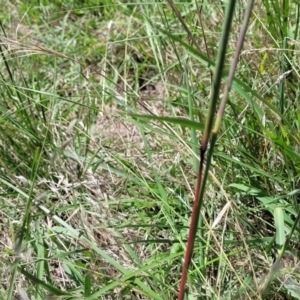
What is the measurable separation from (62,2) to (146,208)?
4.04 feet

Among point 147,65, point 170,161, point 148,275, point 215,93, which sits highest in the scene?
point 215,93

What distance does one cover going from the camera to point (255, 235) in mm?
1245

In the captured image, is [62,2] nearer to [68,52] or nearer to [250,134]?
[68,52]

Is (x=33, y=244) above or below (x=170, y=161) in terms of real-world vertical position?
below

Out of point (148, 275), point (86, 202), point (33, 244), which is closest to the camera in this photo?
point (148, 275)

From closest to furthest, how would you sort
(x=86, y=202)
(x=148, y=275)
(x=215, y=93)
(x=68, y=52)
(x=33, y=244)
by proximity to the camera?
(x=215, y=93), (x=148, y=275), (x=33, y=244), (x=86, y=202), (x=68, y=52)

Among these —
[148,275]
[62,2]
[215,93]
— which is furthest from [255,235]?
[62,2]

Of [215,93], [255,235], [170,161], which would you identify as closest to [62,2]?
[170,161]

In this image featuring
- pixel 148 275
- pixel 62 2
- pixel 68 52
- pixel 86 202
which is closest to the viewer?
pixel 148 275

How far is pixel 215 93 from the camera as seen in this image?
2.14 ft

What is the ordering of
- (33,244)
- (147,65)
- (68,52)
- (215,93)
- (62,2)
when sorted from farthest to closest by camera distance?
(62,2)
(68,52)
(147,65)
(33,244)
(215,93)

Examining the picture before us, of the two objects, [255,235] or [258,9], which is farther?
[258,9]

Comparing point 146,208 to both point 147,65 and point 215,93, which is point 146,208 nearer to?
point 147,65

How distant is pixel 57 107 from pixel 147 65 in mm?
391
